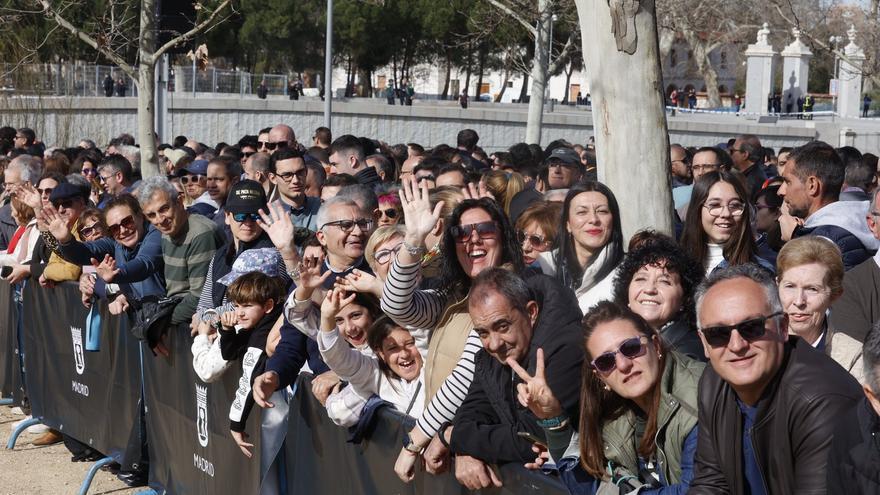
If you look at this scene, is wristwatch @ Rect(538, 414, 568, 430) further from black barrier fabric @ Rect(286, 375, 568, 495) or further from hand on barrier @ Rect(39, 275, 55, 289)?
hand on barrier @ Rect(39, 275, 55, 289)

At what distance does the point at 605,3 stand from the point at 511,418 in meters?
2.54

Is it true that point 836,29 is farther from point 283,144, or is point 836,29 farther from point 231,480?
point 231,480

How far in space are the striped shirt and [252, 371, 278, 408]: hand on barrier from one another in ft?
5.57

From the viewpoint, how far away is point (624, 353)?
13.2 feet

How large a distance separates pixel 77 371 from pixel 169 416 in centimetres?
166

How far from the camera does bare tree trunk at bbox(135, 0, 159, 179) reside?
14.7 meters

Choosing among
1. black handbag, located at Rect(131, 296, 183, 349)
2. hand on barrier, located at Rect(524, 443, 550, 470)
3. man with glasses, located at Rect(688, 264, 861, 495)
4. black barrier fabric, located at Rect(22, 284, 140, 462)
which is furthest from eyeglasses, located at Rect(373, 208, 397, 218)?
man with glasses, located at Rect(688, 264, 861, 495)

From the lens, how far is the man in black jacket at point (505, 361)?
14.8ft

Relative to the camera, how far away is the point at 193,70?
40000 millimetres

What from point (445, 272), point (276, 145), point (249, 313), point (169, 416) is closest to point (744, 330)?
point (445, 272)

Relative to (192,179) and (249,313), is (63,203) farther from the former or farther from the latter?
(249,313)

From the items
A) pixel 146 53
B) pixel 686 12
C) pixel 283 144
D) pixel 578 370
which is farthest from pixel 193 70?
pixel 578 370

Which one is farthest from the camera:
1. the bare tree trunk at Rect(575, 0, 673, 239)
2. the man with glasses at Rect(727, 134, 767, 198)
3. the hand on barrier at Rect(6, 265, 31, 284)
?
the man with glasses at Rect(727, 134, 767, 198)

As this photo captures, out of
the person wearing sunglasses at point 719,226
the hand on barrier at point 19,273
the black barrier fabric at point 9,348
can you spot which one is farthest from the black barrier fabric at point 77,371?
the person wearing sunglasses at point 719,226
